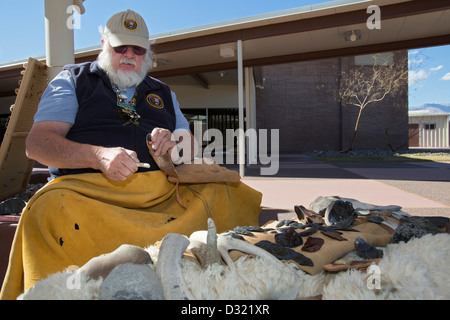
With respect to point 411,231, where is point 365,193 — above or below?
below

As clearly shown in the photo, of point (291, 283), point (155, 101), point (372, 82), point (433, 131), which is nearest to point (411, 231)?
point (291, 283)

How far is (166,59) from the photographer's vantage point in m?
8.59

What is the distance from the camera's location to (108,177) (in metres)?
1.42

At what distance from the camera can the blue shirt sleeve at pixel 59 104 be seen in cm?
155

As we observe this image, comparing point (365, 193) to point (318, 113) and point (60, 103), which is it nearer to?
point (60, 103)

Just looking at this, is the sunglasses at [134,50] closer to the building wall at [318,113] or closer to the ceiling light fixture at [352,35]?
the ceiling light fixture at [352,35]

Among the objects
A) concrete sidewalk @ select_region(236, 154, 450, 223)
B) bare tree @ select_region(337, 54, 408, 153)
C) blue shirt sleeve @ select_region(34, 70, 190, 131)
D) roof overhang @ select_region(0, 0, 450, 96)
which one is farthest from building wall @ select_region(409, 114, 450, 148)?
blue shirt sleeve @ select_region(34, 70, 190, 131)

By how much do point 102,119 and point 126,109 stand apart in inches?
5.8

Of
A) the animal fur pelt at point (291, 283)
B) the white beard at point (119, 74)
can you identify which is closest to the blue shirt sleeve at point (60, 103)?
the white beard at point (119, 74)

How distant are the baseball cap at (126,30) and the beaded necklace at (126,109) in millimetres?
253

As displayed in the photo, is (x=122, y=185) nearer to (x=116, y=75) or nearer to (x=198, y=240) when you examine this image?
(x=198, y=240)

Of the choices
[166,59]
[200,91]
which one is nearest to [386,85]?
[200,91]

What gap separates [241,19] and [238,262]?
19.0 ft
